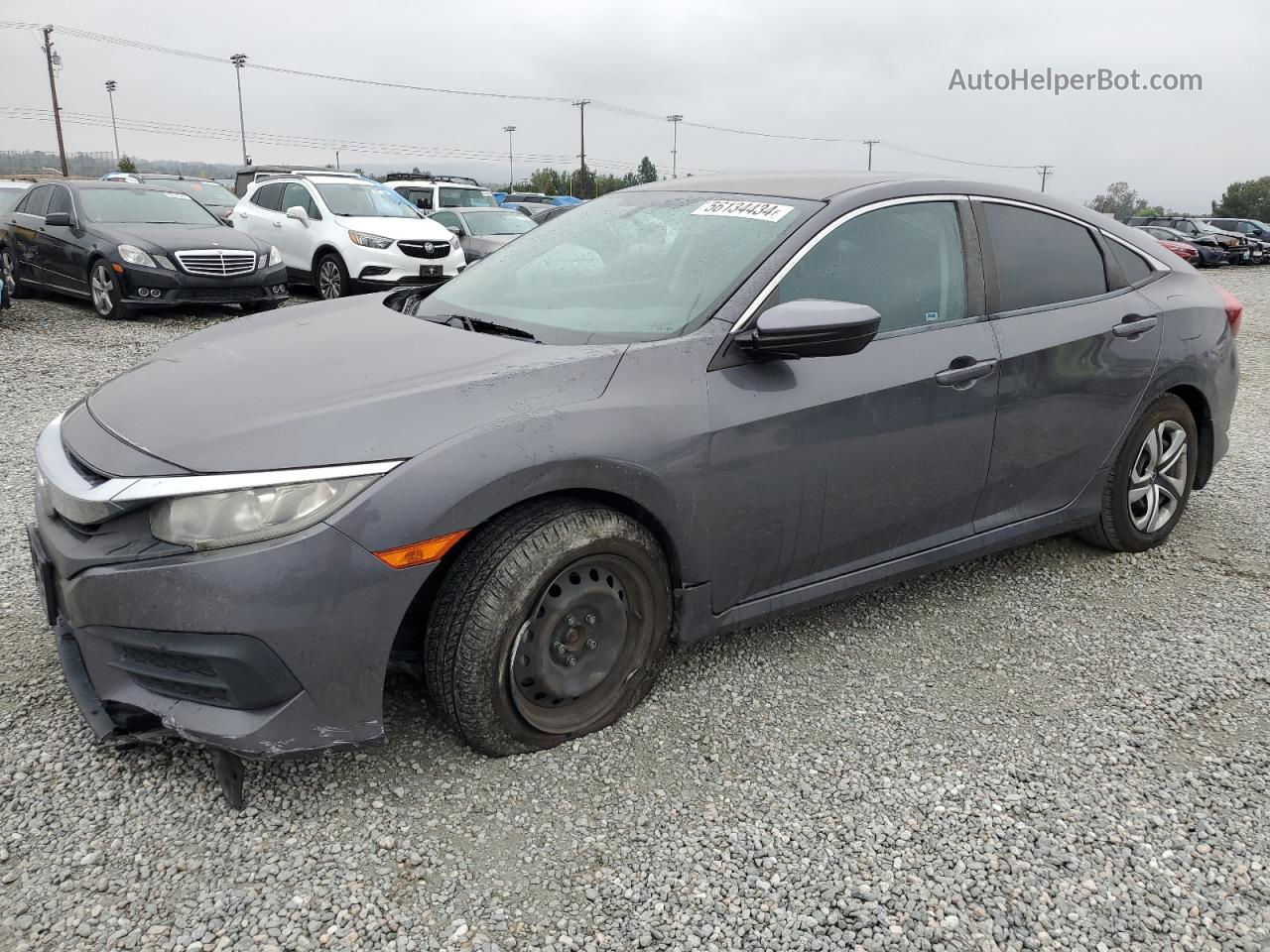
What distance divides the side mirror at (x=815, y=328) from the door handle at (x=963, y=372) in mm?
547

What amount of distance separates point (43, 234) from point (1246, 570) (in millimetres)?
11554

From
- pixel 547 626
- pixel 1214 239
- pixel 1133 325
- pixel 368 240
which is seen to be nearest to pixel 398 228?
pixel 368 240

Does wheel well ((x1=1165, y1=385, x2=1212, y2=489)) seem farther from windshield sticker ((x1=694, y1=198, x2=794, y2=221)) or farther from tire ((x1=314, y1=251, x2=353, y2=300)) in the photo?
tire ((x1=314, y1=251, x2=353, y2=300))

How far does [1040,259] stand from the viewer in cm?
364

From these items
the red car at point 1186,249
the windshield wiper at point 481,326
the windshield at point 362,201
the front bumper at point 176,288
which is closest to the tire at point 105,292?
the front bumper at point 176,288

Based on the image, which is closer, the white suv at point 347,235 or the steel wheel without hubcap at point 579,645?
the steel wheel without hubcap at point 579,645

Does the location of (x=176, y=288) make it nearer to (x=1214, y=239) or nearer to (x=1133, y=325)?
(x=1133, y=325)

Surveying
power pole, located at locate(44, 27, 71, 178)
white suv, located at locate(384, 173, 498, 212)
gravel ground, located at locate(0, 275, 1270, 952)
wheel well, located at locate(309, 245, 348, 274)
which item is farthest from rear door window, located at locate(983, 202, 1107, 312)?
power pole, located at locate(44, 27, 71, 178)

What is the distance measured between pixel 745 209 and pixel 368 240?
10.1 m

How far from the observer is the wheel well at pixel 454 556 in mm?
2467

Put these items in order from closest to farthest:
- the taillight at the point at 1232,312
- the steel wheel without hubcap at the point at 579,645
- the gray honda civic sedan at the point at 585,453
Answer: the gray honda civic sedan at the point at 585,453 → the steel wheel without hubcap at the point at 579,645 → the taillight at the point at 1232,312

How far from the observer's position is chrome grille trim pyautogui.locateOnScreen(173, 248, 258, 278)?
33.0 feet

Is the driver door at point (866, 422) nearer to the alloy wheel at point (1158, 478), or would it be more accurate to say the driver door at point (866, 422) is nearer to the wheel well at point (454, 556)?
the wheel well at point (454, 556)

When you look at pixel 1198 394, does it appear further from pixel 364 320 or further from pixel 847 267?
pixel 364 320
